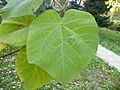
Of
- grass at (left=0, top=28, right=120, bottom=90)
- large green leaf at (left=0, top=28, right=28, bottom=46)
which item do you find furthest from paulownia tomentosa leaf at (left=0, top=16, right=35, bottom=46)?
grass at (left=0, top=28, right=120, bottom=90)

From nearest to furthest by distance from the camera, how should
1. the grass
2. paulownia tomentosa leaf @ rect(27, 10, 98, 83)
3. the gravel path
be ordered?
1. paulownia tomentosa leaf @ rect(27, 10, 98, 83)
2. the grass
3. the gravel path

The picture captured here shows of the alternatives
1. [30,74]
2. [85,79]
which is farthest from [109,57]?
[30,74]

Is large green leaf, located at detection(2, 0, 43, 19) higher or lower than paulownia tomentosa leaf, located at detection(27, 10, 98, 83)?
higher

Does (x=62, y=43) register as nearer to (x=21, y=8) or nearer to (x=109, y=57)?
(x=21, y=8)

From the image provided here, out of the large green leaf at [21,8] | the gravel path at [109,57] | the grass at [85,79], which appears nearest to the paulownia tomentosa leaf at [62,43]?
the large green leaf at [21,8]

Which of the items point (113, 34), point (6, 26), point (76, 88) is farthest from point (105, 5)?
point (6, 26)

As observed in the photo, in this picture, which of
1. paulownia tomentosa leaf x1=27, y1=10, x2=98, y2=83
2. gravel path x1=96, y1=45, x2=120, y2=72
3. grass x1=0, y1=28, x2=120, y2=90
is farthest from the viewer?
gravel path x1=96, y1=45, x2=120, y2=72

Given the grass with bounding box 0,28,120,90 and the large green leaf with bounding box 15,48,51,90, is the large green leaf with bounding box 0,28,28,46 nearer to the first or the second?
the large green leaf with bounding box 15,48,51,90
